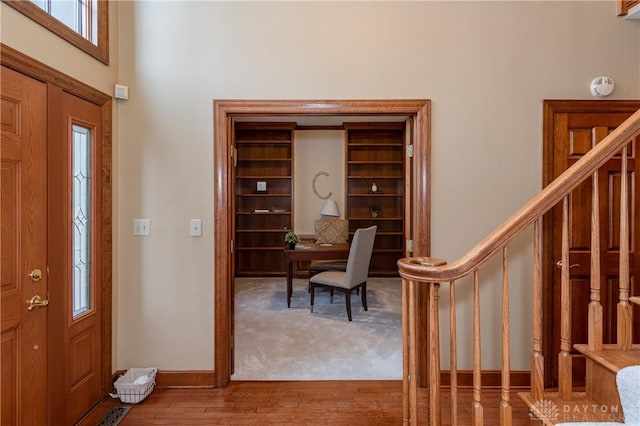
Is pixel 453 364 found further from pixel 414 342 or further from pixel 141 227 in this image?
pixel 141 227

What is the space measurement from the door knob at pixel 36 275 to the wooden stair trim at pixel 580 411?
236 centimetres

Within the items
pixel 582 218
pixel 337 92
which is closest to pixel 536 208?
pixel 582 218

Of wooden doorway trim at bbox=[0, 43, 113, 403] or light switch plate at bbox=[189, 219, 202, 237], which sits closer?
wooden doorway trim at bbox=[0, 43, 113, 403]

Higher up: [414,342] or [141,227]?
[141,227]

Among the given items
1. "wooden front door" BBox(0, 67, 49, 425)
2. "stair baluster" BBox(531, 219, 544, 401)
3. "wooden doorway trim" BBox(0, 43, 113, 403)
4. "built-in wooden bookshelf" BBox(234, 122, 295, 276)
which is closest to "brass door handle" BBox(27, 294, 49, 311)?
"wooden front door" BBox(0, 67, 49, 425)

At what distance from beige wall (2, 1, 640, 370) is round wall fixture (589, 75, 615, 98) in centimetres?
7

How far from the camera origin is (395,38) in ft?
8.51

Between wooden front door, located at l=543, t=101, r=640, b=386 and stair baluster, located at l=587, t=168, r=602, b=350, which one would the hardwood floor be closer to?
wooden front door, located at l=543, t=101, r=640, b=386

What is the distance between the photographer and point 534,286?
1.43 m

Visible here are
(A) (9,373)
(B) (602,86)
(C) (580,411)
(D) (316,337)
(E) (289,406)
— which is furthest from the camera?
(D) (316,337)

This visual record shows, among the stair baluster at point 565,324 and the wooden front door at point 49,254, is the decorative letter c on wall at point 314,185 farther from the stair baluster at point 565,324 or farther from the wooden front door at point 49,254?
the stair baluster at point 565,324

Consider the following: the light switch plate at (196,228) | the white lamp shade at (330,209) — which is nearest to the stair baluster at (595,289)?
the light switch plate at (196,228)

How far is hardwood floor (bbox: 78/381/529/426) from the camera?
2248mm

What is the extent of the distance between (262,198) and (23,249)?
15.2ft
